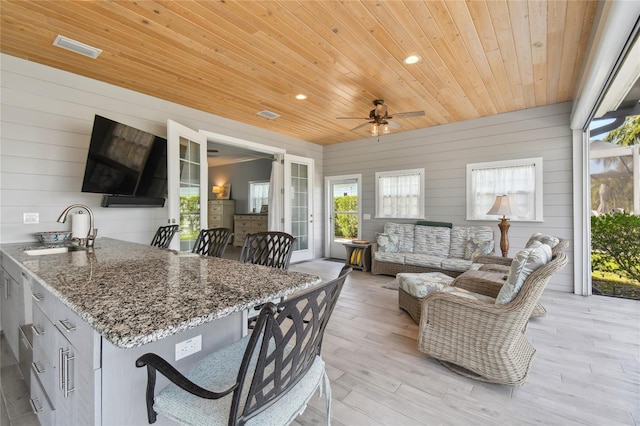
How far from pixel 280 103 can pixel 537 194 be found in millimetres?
4090

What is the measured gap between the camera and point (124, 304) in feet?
3.05

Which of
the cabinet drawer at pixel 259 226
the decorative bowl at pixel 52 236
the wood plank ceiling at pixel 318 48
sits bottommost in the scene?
the cabinet drawer at pixel 259 226

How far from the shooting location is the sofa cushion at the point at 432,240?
4.77 meters

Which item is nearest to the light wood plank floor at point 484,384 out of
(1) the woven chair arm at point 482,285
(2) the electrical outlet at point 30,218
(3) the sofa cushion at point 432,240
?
(1) the woven chair arm at point 482,285

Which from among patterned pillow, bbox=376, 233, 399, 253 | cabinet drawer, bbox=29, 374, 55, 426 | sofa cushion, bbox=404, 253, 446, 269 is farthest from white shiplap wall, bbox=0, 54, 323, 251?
sofa cushion, bbox=404, 253, 446, 269

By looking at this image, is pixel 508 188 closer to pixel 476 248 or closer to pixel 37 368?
pixel 476 248

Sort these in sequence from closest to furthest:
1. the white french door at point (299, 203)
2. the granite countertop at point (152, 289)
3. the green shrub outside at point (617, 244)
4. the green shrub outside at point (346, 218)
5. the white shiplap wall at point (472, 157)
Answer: the granite countertop at point (152, 289) → the green shrub outside at point (617, 244) → the white shiplap wall at point (472, 157) → the white french door at point (299, 203) → the green shrub outside at point (346, 218)

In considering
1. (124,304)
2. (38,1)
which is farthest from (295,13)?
(124,304)

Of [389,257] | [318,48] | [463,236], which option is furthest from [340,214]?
[318,48]

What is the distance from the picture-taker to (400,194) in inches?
223

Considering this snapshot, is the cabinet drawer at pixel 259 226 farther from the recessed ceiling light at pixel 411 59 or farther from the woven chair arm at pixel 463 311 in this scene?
the woven chair arm at pixel 463 311

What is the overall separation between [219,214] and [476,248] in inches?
266

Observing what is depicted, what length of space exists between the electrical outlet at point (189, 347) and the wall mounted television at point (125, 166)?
2.67m

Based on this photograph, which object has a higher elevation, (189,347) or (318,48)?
(318,48)
